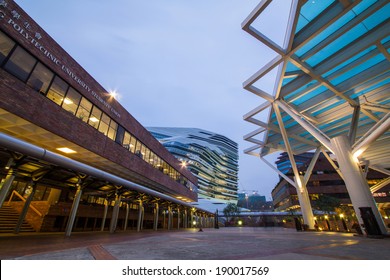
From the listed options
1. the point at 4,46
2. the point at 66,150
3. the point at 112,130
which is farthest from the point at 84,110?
the point at 4,46

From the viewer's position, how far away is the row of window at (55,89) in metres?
11.1

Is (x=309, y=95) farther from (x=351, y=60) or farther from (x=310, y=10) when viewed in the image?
(x=310, y=10)

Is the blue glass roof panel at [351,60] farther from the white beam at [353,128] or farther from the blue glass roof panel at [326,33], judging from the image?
the white beam at [353,128]

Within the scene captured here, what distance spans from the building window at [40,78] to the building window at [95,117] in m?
4.23

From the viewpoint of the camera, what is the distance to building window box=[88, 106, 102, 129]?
16.7 m

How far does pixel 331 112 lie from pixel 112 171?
87.1ft

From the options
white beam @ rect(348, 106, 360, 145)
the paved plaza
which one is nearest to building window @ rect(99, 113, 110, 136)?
the paved plaza

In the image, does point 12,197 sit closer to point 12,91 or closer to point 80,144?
point 80,144

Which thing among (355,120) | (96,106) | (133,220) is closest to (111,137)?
(96,106)

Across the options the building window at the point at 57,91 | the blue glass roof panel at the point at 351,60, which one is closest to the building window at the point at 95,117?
the building window at the point at 57,91

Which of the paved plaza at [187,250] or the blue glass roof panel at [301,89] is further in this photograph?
the blue glass roof panel at [301,89]

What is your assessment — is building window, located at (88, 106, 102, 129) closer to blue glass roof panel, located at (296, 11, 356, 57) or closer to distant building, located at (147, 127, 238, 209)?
blue glass roof panel, located at (296, 11, 356, 57)

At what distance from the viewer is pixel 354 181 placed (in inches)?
521

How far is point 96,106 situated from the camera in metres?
17.3
